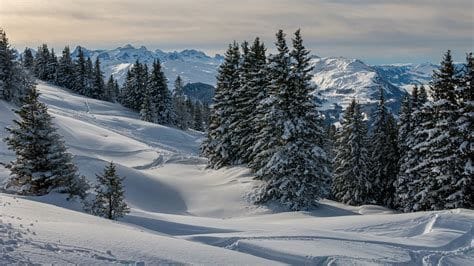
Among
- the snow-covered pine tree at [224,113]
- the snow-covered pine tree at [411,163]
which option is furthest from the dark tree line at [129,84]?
the snow-covered pine tree at [411,163]

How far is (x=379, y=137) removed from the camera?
4406 centimetres

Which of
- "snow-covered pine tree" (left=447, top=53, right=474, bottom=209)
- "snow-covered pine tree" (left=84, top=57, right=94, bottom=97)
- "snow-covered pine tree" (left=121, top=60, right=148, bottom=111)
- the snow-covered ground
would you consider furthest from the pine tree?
"snow-covered pine tree" (left=447, top=53, right=474, bottom=209)

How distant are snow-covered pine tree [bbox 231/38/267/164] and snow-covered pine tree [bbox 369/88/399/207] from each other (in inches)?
494

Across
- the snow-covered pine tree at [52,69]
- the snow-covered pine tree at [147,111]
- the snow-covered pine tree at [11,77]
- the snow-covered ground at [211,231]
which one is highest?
the snow-covered pine tree at [52,69]

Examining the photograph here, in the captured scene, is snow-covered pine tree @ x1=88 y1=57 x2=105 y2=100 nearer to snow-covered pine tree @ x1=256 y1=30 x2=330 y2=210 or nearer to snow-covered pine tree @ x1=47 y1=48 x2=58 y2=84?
snow-covered pine tree @ x1=47 y1=48 x2=58 y2=84

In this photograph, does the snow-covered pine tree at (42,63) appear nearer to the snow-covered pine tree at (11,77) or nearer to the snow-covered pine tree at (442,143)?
the snow-covered pine tree at (11,77)

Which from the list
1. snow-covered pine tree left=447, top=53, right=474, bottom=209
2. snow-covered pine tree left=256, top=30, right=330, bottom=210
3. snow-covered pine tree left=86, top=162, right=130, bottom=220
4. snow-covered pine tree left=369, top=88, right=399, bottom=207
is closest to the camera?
snow-covered pine tree left=86, top=162, right=130, bottom=220

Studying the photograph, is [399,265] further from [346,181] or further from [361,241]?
[346,181]

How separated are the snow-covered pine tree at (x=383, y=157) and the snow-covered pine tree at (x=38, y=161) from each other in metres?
30.0

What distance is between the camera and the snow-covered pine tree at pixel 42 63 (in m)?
97.6

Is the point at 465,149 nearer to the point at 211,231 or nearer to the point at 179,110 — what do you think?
the point at 211,231

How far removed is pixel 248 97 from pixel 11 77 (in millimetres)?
28075

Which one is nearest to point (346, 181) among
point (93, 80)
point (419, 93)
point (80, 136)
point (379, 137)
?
point (379, 137)

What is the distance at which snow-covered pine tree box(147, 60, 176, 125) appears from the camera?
72.2 metres
